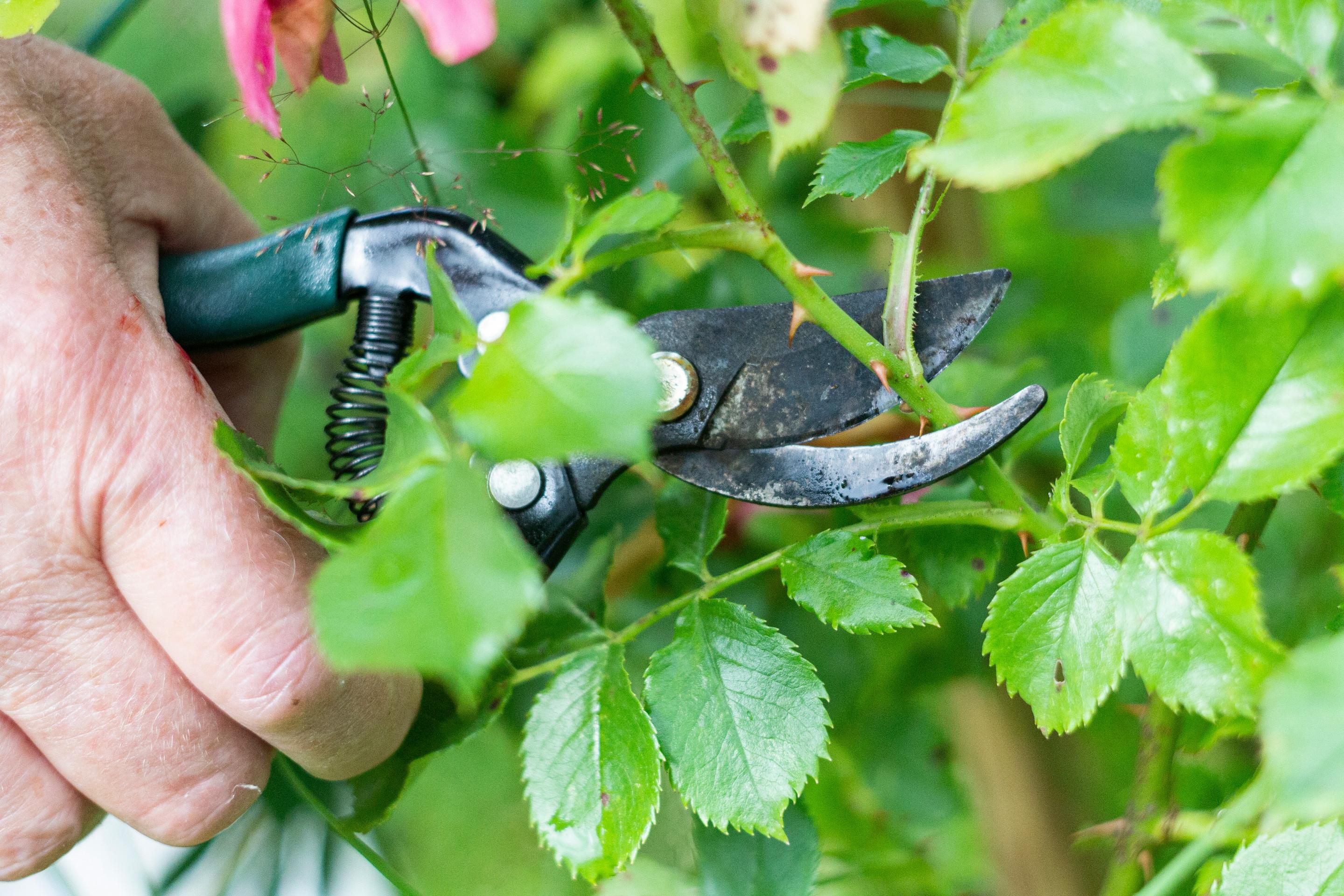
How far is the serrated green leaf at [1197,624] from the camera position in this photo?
0.27 meters

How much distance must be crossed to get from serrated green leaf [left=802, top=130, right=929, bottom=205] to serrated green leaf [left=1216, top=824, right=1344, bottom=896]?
0.25m

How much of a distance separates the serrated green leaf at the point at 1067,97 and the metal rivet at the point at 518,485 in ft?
0.87

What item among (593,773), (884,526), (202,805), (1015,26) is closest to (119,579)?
(202,805)

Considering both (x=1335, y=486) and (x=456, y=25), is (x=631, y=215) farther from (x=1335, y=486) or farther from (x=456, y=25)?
(x=1335, y=486)

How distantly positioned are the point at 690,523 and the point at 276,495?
202 mm

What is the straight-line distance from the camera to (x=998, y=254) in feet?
3.97

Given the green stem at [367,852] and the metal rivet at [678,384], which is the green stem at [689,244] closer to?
the metal rivet at [678,384]

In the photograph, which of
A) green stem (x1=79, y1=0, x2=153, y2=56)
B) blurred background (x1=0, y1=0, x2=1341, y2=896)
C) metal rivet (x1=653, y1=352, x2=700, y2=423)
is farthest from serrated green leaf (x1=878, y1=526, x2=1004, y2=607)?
green stem (x1=79, y1=0, x2=153, y2=56)

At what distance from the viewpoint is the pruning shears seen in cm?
39

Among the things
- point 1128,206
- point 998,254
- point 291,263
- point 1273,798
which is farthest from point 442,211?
point 998,254

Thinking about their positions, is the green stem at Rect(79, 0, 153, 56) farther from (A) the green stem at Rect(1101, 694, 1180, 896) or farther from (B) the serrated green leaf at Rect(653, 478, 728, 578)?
(A) the green stem at Rect(1101, 694, 1180, 896)

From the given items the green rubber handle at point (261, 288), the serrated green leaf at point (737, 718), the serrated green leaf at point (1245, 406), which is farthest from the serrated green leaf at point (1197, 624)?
the green rubber handle at point (261, 288)

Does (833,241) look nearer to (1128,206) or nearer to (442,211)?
(1128,206)

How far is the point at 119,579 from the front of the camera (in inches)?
15.9
